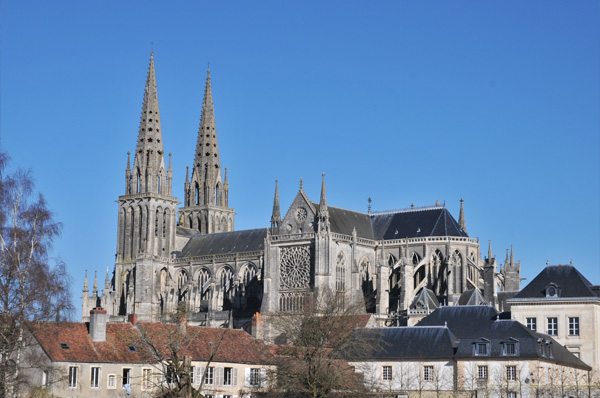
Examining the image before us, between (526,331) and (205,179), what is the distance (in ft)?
226

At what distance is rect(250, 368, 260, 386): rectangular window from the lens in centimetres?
5538

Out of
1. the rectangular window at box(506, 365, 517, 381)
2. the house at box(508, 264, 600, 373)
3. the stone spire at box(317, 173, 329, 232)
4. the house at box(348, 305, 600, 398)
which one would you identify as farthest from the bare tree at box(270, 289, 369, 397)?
the stone spire at box(317, 173, 329, 232)

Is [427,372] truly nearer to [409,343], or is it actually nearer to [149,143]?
[409,343]

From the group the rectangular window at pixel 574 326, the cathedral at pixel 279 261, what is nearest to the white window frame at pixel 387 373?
the rectangular window at pixel 574 326

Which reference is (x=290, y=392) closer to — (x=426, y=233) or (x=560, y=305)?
(x=560, y=305)

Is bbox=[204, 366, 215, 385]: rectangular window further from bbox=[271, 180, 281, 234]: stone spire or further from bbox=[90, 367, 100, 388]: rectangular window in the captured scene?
bbox=[271, 180, 281, 234]: stone spire

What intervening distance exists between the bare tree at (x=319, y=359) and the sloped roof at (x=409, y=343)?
80 cm

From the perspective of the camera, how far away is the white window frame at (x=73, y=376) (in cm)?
4938

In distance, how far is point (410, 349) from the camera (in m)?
59.5

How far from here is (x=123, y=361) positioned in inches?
2014

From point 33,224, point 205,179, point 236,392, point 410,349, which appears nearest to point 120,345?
point 236,392

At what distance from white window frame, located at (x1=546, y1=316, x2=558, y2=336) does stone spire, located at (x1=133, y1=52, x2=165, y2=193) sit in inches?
2119

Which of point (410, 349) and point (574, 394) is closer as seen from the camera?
point (574, 394)

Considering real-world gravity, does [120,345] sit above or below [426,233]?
below
